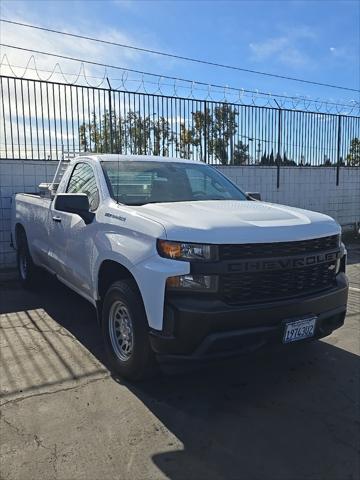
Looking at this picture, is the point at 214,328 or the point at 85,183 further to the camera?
the point at 85,183

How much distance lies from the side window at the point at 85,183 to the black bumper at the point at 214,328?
167cm

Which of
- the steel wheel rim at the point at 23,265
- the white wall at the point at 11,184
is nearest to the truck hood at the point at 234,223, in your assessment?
the steel wheel rim at the point at 23,265

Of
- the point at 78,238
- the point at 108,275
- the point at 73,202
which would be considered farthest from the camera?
the point at 78,238

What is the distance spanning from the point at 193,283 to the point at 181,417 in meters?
1.00

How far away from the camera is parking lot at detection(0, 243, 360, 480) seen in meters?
2.74

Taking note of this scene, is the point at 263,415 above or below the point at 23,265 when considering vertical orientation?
below

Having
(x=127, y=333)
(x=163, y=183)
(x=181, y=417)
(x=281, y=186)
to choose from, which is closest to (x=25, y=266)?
(x=163, y=183)

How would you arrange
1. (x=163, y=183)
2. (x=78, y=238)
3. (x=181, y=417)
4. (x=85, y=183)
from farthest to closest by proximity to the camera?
1. (x=85, y=183)
2. (x=163, y=183)
3. (x=78, y=238)
4. (x=181, y=417)

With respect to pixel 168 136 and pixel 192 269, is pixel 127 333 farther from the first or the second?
pixel 168 136

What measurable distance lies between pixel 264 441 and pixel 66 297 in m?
4.21

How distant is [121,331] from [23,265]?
3.73m

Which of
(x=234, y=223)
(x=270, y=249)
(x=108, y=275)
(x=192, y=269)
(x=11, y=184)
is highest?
(x=11, y=184)

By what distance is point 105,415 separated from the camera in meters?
3.32

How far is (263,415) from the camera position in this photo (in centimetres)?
332
